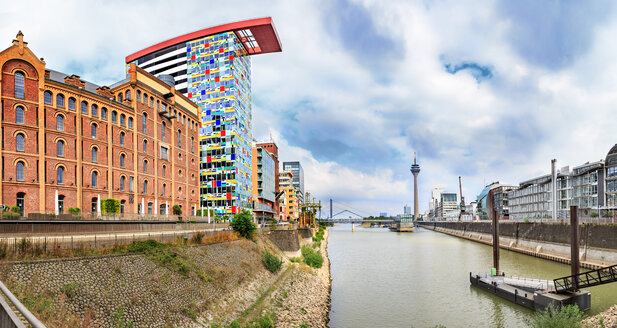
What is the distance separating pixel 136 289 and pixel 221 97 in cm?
7469

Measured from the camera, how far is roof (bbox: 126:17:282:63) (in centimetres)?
9631

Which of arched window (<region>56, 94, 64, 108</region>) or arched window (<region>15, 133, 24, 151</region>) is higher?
arched window (<region>56, 94, 64, 108</region>)

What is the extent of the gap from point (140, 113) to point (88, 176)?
13.8m

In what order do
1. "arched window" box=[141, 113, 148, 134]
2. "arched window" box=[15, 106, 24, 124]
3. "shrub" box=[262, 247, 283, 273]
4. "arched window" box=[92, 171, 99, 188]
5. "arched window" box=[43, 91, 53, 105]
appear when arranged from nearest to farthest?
1. "shrub" box=[262, 247, 283, 273]
2. "arched window" box=[15, 106, 24, 124]
3. "arched window" box=[43, 91, 53, 105]
4. "arched window" box=[92, 171, 99, 188]
5. "arched window" box=[141, 113, 148, 134]

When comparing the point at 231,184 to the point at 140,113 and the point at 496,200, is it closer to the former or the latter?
the point at 140,113

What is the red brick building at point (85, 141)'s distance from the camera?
39.8 m

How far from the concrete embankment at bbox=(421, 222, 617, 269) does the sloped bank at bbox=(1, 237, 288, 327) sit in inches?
1968

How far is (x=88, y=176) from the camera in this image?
4762cm

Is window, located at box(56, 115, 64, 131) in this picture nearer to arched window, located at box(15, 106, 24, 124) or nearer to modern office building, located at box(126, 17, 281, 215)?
arched window, located at box(15, 106, 24, 124)

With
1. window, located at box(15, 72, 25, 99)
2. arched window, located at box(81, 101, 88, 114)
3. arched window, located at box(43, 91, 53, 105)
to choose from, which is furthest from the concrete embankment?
window, located at box(15, 72, 25, 99)

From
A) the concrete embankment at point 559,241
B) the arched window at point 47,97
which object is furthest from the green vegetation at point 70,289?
the concrete embankment at point 559,241

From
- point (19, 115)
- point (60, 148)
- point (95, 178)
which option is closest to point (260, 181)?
point (95, 178)

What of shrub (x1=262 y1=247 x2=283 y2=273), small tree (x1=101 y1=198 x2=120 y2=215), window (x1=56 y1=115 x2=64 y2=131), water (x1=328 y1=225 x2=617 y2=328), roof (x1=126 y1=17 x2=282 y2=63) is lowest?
water (x1=328 y1=225 x2=617 y2=328)

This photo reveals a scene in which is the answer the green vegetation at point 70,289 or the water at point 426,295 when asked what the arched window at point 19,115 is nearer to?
the green vegetation at point 70,289
